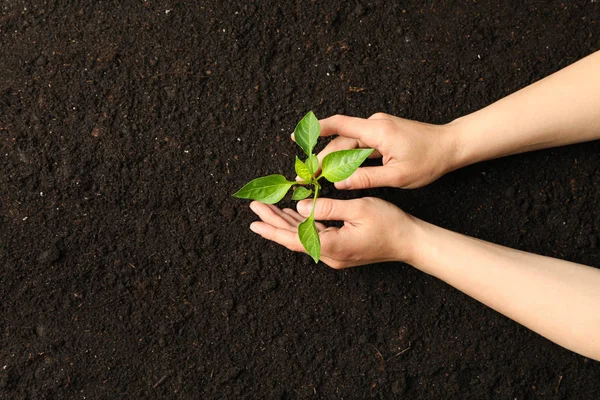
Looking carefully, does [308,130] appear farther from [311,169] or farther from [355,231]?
[355,231]

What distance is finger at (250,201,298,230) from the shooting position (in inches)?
51.4

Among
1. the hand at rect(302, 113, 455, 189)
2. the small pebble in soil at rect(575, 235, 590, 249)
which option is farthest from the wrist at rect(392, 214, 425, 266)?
the small pebble in soil at rect(575, 235, 590, 249)

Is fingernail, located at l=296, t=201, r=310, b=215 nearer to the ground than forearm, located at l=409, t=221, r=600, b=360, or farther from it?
farther from it

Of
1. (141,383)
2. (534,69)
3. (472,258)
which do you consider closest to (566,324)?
(472,258)

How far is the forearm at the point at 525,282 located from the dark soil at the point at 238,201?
0.20 m

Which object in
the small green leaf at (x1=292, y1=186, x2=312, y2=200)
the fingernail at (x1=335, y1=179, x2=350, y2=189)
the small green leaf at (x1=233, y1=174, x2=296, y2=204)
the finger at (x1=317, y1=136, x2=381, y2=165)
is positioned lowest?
the fingernail at (x1=335, y1=179, x2=350, y2=189)

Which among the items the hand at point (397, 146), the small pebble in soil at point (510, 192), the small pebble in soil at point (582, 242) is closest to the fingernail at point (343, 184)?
the hand at point (397, 146)

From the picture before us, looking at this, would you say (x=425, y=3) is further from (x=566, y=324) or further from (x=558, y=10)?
(x=566, y=324)

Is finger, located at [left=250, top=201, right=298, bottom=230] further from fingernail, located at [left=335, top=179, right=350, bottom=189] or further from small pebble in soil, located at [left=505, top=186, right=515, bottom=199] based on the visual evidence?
small pebble in soil, located at [left=505, top=186, right=515, bottom=199]

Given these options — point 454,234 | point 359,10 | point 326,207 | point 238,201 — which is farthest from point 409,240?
point 359,10

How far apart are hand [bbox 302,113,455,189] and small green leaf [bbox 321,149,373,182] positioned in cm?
15

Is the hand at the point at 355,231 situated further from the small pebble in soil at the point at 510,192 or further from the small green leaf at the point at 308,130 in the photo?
the small pebble in soil at the point at 510,192

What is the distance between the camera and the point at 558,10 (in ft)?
4.87

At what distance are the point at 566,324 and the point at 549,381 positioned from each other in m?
0.42
